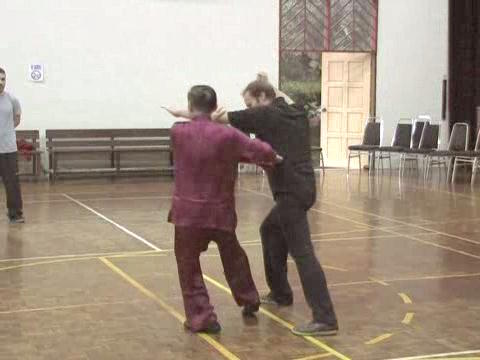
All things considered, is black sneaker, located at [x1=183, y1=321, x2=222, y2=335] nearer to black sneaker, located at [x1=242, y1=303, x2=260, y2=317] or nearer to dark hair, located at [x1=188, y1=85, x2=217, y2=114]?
black sneaker, located at [x1=242, y1=303, x2=260, y2=317]

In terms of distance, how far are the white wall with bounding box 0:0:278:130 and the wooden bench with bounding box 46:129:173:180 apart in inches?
13.3

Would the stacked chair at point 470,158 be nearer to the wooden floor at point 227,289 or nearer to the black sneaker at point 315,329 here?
the wooden floor at point 227,289

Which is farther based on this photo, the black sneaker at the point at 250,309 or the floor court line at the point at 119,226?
the floor court line at the point at 119,226

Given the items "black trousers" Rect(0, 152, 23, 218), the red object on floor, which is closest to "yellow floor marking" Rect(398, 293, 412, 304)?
"black trousers" Rect(0, 152, 23, 218)

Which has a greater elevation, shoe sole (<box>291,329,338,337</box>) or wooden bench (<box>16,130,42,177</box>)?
wooden bench (<box>16,130,42,177</box>)

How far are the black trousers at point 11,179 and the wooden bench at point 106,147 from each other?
18.0 feet

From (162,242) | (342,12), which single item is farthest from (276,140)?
(342,12)

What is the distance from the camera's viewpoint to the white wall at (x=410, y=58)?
17.7m

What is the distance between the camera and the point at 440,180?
1516cm

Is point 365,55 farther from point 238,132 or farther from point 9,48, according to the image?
point 238,132

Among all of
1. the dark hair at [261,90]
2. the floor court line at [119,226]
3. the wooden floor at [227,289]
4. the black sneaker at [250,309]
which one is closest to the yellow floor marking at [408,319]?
the wooden floor at [227,289]

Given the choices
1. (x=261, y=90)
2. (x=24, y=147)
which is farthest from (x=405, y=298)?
(x=24, y=147)

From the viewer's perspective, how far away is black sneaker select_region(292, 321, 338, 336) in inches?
194

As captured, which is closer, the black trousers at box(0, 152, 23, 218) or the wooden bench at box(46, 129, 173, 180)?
the black trousers at box(0, 152, 23, 218)
